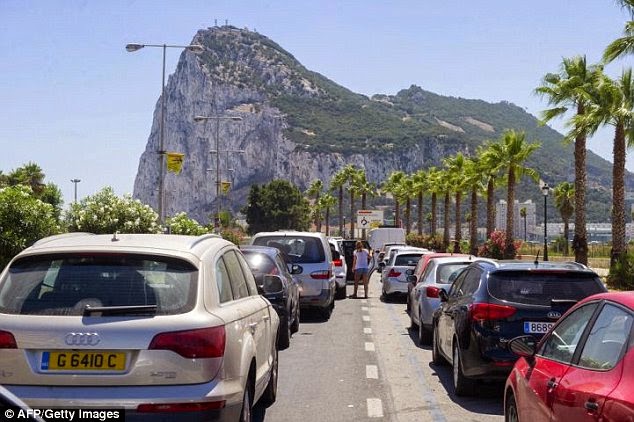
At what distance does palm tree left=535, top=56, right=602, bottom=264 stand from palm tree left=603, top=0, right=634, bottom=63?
659 cm

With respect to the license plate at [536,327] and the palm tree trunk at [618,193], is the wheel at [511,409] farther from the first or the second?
the palm tree trunk at [618,193]

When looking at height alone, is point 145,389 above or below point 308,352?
above

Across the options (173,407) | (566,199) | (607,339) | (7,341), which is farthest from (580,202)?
(566,199)

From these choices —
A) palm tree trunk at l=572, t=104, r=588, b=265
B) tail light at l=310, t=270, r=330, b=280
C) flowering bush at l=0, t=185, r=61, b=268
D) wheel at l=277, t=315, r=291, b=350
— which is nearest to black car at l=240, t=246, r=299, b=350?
wheel at l=277, t=315, r=291, b=350

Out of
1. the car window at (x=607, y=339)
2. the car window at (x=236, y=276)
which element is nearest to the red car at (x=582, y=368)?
the car window at (x=607, y=339)

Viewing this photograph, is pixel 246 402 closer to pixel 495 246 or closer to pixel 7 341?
pixel 7 341

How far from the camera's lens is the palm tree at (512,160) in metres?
50.0

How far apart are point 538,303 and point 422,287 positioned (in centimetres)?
635

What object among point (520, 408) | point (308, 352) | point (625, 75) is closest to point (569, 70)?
point (625, 75)

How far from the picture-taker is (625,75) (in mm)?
31656

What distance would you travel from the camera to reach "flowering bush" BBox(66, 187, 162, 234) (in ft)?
110

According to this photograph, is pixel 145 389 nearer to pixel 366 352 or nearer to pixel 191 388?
pixel 191 388

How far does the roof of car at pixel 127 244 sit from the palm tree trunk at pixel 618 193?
1069 inches

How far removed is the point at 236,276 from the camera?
23.8 feet
